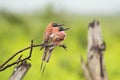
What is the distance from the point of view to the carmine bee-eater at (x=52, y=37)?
1191mm

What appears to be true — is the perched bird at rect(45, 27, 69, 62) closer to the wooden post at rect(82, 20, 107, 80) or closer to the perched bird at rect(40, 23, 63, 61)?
the perched bird at rect(40, 23, 63, 61)

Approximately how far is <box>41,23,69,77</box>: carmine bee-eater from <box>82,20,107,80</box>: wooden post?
2.11 feet

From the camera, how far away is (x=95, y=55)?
76.6 inches

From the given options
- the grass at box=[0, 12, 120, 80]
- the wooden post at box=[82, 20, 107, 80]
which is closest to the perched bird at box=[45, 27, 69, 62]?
the wooden post at box=[82, 20, 107, 80]

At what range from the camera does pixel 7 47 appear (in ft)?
13.5

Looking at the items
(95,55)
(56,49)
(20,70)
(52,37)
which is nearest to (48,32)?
(52,37)

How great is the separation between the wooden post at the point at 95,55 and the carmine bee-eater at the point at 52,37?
0.64 m

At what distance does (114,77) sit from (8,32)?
0.92 meters

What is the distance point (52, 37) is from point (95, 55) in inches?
30.3

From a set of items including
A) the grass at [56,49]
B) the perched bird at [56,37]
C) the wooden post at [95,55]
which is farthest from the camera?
the grass at [56,49]

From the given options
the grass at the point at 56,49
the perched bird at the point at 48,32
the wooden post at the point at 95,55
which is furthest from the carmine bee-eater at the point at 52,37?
the grass at the point at 56,49

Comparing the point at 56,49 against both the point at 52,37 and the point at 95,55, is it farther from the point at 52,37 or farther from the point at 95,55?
the point at 52,37

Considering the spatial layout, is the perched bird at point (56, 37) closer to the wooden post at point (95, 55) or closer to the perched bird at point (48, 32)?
the perched bird at point (48, 32)

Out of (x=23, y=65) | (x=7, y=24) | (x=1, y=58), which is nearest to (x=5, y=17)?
(x=7, y=24)
